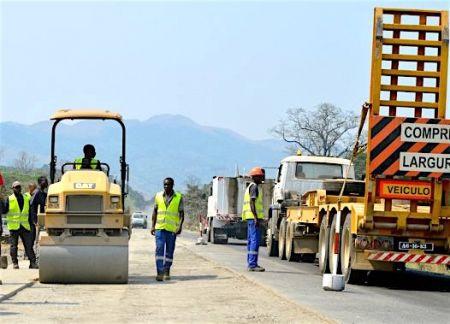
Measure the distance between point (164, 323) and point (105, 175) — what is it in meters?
6.77

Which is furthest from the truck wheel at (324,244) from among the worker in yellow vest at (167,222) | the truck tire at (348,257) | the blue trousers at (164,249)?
the blue trousers at (164,249)

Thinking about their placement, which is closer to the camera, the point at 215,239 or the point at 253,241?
the point at 253,241

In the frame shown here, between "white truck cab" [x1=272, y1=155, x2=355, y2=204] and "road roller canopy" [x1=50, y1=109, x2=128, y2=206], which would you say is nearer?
"road roller canopy" [x1=50, y1=109, x2=128, y2=206]

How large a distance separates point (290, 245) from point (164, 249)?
795 cm

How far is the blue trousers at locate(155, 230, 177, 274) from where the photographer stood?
20.1 meters

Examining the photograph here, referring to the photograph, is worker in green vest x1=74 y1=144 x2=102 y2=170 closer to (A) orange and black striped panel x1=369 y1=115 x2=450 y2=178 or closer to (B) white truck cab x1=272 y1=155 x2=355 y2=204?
(A) orange and black striped panel x1=369 y1=115 x2=450 y2=178

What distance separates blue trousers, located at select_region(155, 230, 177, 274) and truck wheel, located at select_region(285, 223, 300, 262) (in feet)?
23.6

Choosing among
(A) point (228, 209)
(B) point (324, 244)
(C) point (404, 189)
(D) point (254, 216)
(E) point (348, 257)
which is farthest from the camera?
(A) point (228, 209)

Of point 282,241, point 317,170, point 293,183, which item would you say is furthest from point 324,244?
point 317,170

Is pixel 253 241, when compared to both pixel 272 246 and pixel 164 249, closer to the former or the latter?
pixel 164 249

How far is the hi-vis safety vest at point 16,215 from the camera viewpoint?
910 inches

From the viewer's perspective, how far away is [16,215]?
23.1m

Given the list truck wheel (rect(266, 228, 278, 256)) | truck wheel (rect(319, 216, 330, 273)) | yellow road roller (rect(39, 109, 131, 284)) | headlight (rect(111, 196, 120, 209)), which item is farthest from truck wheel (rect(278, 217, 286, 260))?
headlight (rect(111, 196, 120, 209))

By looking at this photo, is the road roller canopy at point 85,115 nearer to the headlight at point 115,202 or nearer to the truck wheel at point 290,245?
the headlight at point 115,202
